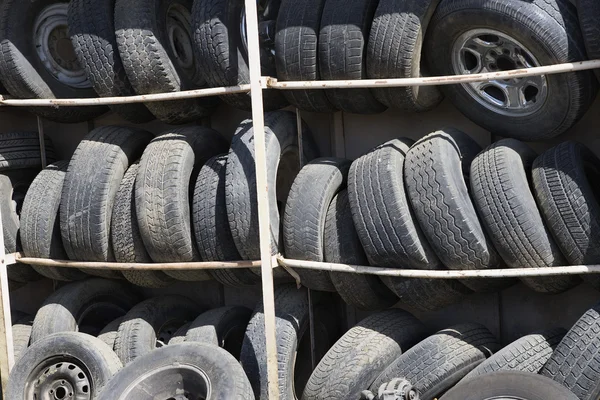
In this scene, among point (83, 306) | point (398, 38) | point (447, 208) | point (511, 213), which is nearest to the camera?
point (511, 213)

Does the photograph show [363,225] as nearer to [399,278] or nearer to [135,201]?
[399,278]

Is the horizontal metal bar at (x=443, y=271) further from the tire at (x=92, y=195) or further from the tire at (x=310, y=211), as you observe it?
the tire at (x=92, y=195)

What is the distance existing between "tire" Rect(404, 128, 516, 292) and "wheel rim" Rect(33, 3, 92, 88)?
308 cm

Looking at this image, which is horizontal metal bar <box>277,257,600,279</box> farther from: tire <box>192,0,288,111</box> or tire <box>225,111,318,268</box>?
tire <box>192,0,288,111</box>

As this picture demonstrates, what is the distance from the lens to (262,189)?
19.3ft

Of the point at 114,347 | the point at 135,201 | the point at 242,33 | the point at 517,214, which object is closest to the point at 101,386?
the point at 114,347

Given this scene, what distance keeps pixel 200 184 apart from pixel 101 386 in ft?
5.17

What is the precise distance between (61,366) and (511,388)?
10.9 ft

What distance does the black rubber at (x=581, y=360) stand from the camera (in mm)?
5125

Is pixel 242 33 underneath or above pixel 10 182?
above

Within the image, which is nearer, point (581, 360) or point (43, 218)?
point (581, 360)

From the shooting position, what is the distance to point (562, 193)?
5320 mm

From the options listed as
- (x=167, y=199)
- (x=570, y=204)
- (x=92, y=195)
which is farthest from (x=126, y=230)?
(x=570, y=204)

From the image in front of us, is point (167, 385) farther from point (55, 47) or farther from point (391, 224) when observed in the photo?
point (55, 47)
